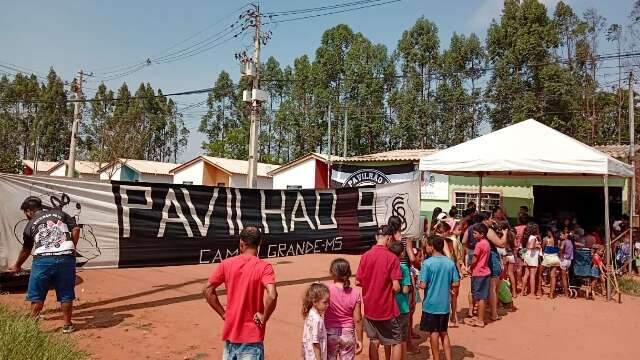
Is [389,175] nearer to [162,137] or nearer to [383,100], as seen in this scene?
[383,100]

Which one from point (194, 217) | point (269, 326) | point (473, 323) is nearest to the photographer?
point (269, 326)

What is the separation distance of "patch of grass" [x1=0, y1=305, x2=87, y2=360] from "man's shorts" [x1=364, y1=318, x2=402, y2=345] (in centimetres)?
276

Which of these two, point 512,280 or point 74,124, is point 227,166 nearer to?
point 74,124

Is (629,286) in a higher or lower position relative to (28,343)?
lower

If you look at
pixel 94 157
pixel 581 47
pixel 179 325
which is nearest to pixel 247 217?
pixel 179 325

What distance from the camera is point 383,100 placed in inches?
1603

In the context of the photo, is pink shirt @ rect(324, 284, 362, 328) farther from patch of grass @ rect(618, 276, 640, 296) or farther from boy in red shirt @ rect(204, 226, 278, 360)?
patch of grass @ rect(618, 276, 640, 296)

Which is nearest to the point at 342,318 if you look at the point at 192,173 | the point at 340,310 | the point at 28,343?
the point at 340,310

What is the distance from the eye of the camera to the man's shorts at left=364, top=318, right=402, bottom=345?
15.5ft

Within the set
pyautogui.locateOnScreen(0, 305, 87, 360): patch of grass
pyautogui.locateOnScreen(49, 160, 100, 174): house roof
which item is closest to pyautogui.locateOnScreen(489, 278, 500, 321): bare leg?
pyautogui.locateOnScreen(0, 305, 87, 360): patch of grass

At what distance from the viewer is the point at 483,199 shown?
17328 millimetres

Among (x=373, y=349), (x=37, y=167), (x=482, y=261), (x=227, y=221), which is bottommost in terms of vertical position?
(x=373, y=349)

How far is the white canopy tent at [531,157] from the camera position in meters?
9.39

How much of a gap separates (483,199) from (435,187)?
175 centimetres
